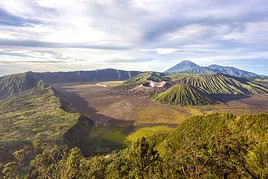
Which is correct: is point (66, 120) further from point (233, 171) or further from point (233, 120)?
point (233, 171)

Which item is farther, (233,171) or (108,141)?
(108,141)

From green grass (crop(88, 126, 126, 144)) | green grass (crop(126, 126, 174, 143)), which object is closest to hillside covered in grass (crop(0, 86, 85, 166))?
green grass (crop(88, 126, 126, 144))

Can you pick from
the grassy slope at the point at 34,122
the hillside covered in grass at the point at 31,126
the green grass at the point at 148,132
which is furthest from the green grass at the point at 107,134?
the grassy slope at the point at 34,122

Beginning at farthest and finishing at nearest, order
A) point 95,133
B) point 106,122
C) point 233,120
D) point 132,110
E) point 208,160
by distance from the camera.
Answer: point 132,110 < point 106,122 < point 95,133 < point 233,120 < point 208,160

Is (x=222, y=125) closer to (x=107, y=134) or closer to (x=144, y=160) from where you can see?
(x=144, y=160)

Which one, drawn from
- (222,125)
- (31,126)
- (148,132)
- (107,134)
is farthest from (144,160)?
(31,126)

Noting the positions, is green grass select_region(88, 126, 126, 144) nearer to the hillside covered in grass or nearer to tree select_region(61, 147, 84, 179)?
the hillside covered in grass

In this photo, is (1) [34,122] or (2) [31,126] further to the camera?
(1) [34,122]

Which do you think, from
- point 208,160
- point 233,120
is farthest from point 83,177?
point 233,120

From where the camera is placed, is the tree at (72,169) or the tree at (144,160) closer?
the tree at (144,160)

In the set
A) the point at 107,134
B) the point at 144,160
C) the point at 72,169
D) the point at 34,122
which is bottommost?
the point at 107,134

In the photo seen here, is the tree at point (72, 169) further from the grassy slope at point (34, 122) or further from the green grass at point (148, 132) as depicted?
the green grass at point (148, 132)
